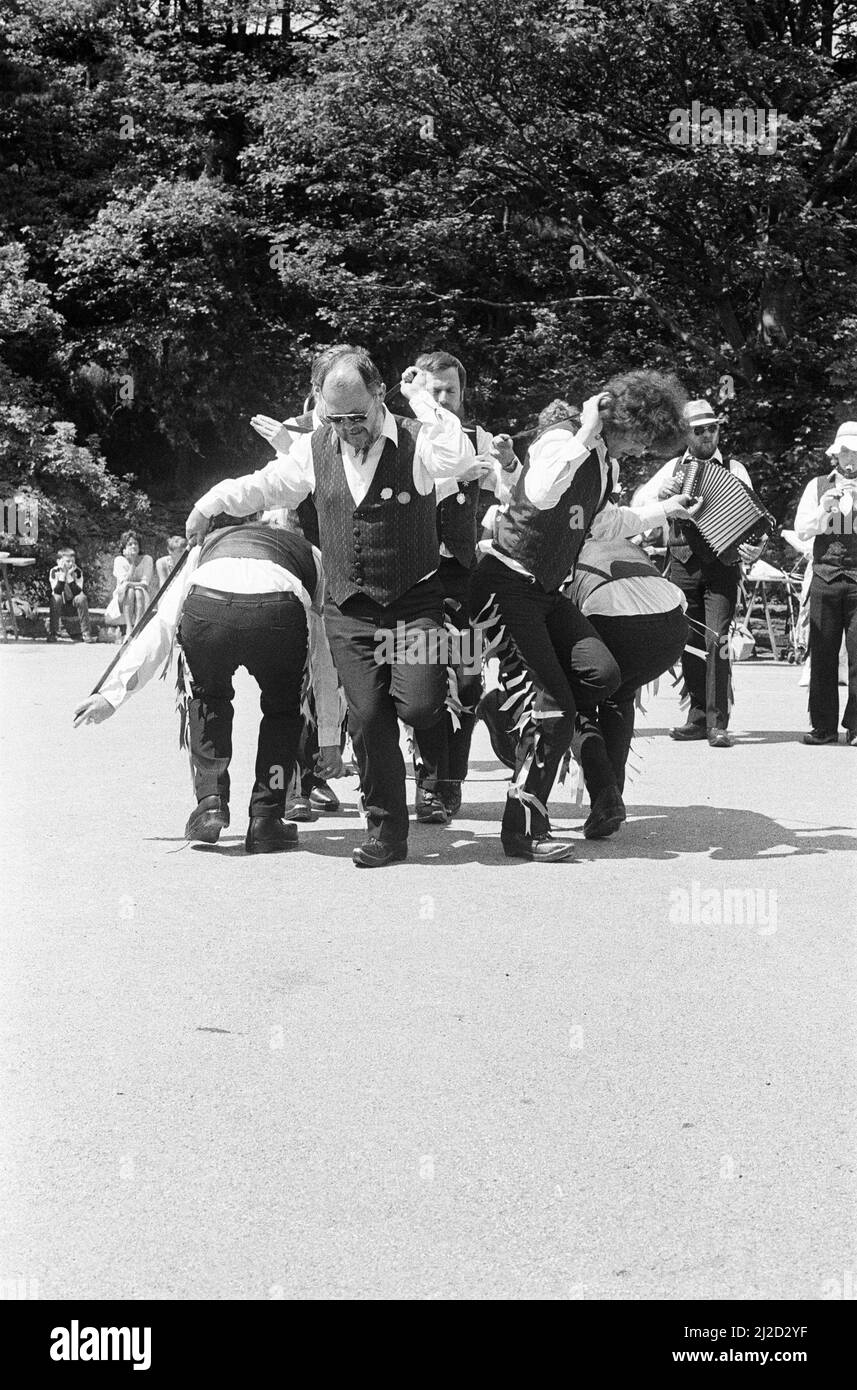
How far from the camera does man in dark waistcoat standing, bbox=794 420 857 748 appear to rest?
1157 centimetres

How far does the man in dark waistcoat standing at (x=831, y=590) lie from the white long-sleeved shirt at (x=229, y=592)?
4.86 m

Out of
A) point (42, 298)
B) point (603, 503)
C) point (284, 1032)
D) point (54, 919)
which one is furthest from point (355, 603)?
point (42, 298)

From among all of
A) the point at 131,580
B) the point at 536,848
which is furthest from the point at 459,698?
the point at 131,580

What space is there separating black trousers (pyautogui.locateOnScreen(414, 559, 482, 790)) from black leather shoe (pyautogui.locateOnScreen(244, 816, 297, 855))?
831mm

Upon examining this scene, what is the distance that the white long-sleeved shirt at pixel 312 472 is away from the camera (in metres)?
7.10

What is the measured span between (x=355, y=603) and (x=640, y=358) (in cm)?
2028

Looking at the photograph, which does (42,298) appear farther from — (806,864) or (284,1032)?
(284,1032)

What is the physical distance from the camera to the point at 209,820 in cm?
739

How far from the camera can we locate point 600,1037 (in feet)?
15.8

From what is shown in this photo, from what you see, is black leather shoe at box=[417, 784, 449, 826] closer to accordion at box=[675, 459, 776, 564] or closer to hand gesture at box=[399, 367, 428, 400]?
hand gesture at box=[399, 367, 428, 400]

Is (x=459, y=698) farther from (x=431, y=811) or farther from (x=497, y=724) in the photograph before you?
(x=431, y=811)

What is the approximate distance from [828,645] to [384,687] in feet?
17.1
